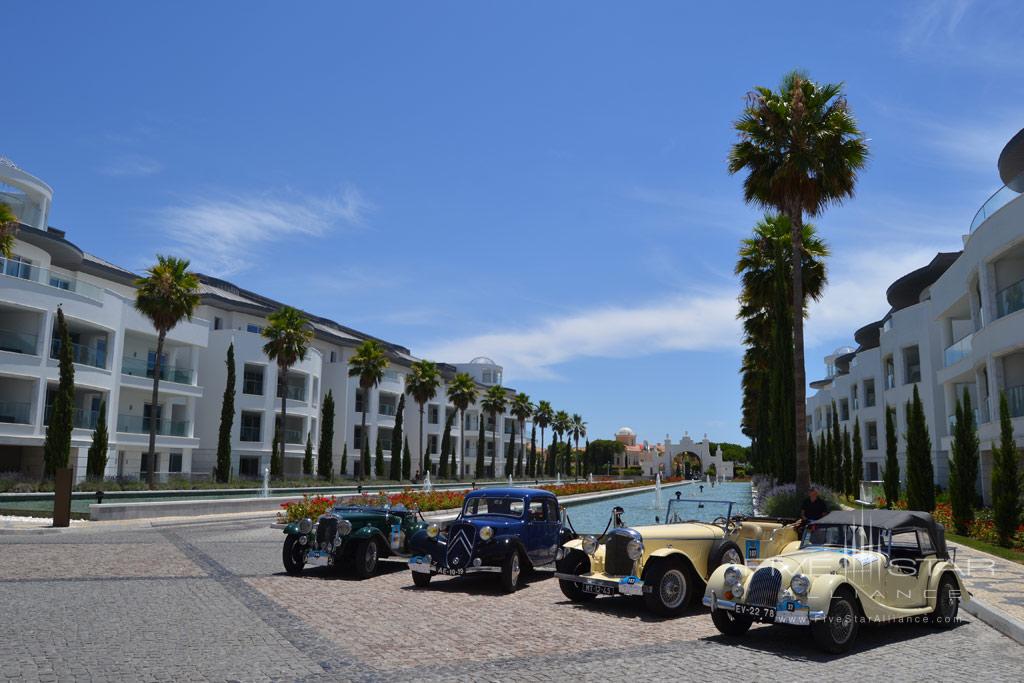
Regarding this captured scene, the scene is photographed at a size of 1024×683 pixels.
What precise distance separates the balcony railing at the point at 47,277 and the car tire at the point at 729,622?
3348cm

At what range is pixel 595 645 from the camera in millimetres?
8539

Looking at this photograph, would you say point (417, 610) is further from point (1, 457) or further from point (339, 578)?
point (1, 457)

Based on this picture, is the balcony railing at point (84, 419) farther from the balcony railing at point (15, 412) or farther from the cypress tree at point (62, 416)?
the cypress tree at point (62, 416)

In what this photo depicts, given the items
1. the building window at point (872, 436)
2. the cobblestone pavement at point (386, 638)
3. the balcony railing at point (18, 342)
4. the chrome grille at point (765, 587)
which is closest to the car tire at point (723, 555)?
the cobblestone pavement at point (386, 638)

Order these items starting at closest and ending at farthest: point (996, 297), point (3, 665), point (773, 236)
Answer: point (3, 665)
point (996, 297)
point (773, 236)

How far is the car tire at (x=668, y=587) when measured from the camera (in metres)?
10.2

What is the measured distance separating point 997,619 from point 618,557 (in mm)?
4657

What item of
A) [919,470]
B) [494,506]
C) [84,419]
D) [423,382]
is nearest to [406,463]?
[423,382]

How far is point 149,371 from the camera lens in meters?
43.0

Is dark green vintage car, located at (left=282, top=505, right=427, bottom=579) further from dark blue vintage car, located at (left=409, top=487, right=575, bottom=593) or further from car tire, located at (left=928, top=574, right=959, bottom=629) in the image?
car tire, located at (left=928, top=574, right=959, bottom=629)

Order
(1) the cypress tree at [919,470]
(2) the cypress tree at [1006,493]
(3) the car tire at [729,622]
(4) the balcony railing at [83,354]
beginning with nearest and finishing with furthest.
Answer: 1. (3) the car tire at [729,622]
2. (2) the cypress tree at [1006,493]
3. (1) the cypress tree at [919,470]
4. (4) the balcony railing at [83,354]

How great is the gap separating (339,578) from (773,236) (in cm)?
2574

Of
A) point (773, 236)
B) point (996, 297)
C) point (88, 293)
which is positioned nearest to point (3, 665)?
point (996, 297)

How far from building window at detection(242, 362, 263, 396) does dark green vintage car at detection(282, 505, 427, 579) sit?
39.5 metres
